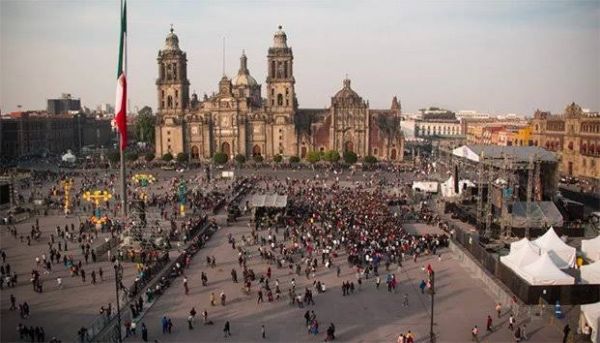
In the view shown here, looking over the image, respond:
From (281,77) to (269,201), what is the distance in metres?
49.3

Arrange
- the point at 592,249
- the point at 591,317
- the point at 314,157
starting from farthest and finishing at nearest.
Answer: the point at 314,157 → the point at 592,249 → the point at 591,317

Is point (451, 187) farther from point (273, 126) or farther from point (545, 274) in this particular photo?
point (273, 126)

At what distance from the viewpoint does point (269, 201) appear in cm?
3678

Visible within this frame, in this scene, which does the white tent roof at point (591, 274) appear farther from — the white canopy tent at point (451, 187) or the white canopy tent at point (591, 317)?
the white canopy tent at point (451, 187)

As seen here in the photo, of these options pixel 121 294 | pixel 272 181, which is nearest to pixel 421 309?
pixel 121 294

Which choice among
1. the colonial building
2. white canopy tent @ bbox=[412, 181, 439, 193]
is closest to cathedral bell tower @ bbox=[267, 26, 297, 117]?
the colonial building

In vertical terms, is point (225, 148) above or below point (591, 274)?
above

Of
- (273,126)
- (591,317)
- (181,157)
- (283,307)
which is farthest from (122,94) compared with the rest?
(273,126)

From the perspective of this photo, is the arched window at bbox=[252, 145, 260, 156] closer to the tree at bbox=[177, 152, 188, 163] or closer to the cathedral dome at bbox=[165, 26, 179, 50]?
the tree at bbox=[177, 152, 188, 163]

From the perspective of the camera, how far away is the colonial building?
58500 mm

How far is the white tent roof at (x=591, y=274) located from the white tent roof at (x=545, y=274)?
1.36m

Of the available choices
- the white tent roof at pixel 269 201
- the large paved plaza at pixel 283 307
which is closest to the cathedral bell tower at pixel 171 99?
the white tent roof at pixel 269 201

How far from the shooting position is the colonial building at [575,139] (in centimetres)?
5850

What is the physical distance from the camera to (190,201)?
44.2 metres
